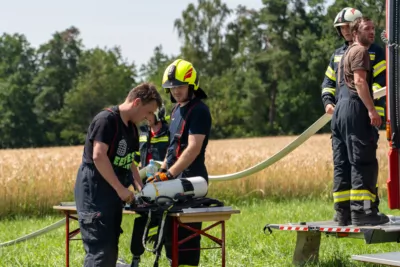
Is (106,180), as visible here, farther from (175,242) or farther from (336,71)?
(336,71)

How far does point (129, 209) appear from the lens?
6676mm

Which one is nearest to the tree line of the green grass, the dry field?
the dry field

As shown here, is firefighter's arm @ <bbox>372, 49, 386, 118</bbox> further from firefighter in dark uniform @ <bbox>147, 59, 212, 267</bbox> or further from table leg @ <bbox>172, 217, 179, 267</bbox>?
table leg @ <bbox>172, 217, 179, 267</bbox>

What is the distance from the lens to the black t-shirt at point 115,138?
6.30 metres

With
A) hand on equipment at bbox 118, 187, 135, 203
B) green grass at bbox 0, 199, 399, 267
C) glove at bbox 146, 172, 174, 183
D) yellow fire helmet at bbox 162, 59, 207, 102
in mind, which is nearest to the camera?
hand on equipment at bbox 118, 187, 135, 203

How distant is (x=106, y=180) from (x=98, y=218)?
312 millimetres

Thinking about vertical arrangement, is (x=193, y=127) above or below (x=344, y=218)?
above

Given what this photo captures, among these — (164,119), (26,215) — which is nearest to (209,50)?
(26,215)

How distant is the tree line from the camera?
76250 millimetres

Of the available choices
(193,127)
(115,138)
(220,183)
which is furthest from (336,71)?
(220,183)

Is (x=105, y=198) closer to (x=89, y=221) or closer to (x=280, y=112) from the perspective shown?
(x=89, y=221)

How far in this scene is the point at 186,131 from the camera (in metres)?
7.33

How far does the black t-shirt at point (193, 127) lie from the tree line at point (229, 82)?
205ft

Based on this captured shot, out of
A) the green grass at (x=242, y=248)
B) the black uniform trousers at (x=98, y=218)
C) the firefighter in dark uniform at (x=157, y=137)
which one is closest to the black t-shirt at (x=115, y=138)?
the black uniform trousers at (x=98, y=218)
